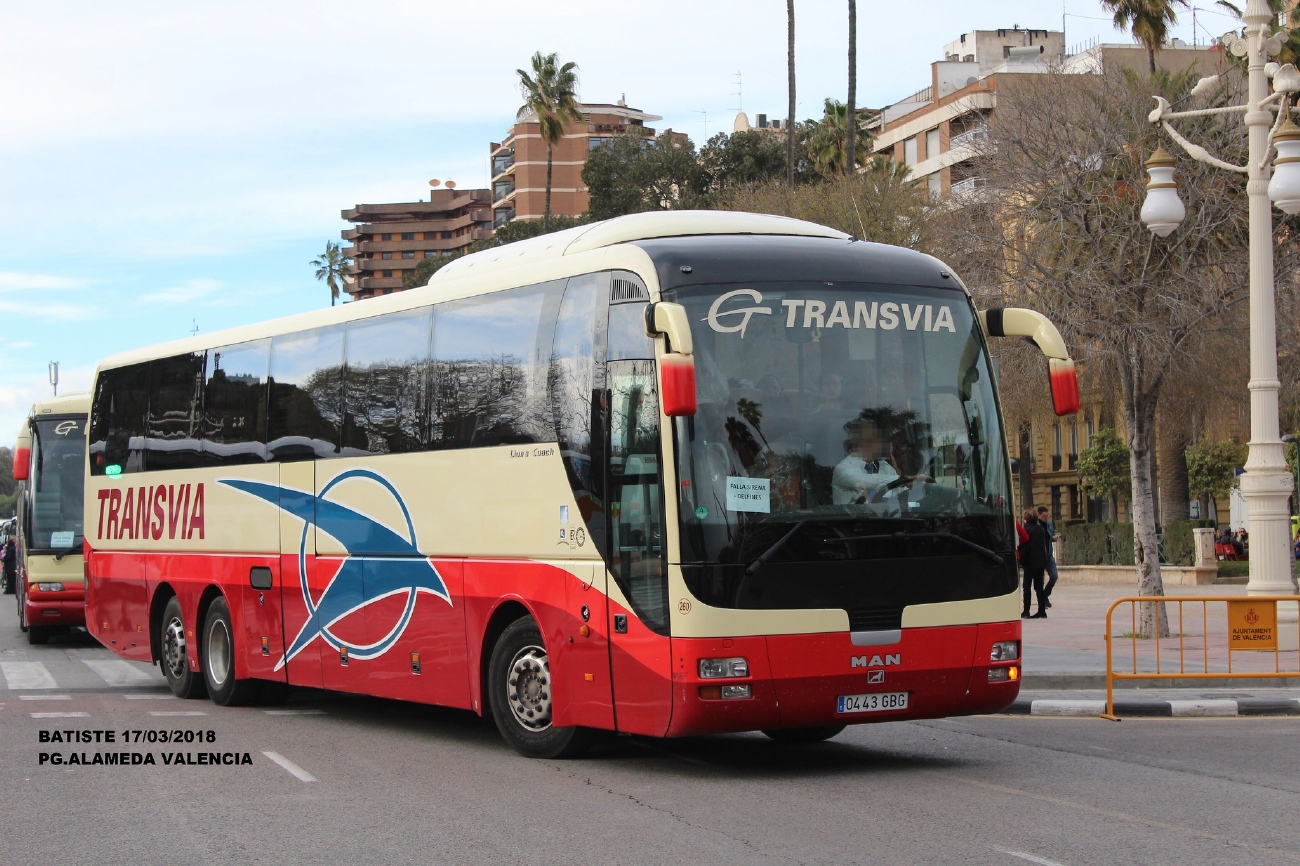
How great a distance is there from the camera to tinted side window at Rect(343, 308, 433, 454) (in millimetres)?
12664

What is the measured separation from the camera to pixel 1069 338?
2164 centimetres

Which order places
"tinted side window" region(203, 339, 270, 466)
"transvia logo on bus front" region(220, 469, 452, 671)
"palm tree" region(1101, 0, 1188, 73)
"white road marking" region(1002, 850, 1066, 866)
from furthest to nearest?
1. "palm tree" region(1101, 0, 1188, 73)
2. "tinted side window" region(203, 339, 270, 466)
3. "transvia logo on bus front" region(220, 469, 452, 671)
4. "white road marking" region(1002, 850, 1066, 866)

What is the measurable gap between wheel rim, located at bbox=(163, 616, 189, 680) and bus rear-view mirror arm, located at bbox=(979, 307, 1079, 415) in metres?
9.39

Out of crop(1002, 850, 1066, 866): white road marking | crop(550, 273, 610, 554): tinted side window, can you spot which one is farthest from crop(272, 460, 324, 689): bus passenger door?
crop(1002, 850, 1066, 866): white road marking

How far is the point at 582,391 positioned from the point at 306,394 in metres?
4.56

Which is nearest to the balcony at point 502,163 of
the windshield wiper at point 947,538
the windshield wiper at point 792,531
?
the windshield wiper at point 947,538

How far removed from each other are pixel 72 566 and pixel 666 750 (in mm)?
15784

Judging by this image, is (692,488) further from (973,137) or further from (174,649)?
(973,137)

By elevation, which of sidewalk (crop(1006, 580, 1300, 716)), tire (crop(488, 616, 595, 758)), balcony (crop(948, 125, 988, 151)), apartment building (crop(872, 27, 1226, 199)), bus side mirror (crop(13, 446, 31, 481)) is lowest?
sidewalk (crop(1006, 580, 1300, 716))

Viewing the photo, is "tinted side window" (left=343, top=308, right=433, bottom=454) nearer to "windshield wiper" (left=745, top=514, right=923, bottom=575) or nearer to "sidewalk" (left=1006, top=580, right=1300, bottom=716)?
"windshield wiper" (left=745, top=514, right=923, bottom=575)

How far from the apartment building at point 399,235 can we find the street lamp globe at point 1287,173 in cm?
13407

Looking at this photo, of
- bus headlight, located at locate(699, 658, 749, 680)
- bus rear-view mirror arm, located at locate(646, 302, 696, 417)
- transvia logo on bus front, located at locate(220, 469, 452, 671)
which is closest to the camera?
bus rear-view mirror arm, located at locate(646, 302, 696, 417)

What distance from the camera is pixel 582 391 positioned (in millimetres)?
10742

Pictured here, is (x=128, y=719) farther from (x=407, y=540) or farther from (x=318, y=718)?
(x=407, y=540)
